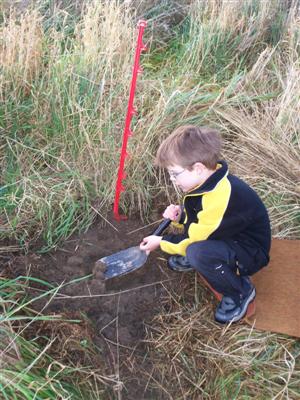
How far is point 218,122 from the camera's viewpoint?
2.96 metres

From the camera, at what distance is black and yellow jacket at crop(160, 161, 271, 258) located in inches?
74.4

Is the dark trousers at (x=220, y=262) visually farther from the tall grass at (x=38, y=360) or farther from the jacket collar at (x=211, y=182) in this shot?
the tall grass at (x=38, y=360)

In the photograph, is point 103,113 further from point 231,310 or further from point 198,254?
point 231,310

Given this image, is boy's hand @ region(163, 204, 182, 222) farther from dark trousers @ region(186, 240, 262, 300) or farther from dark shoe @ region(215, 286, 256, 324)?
dark shoe @ region(215, 286, 256, 324)

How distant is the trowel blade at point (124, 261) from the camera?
2240 millimetres

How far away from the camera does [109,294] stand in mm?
2236

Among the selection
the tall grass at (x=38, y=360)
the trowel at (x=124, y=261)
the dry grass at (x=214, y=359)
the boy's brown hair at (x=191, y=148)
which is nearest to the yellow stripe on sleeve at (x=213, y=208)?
the boy's brown hair at (x=191, y=148)

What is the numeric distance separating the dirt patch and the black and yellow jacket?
0.36 meters

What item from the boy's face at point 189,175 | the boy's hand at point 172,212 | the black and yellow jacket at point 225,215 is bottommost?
the boy's hand at point 172,212

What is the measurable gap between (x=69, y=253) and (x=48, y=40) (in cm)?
155

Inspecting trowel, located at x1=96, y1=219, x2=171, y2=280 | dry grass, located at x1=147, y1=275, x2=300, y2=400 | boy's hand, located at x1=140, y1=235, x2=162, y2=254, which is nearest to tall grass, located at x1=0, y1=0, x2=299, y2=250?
trowel, located at x1=96, y1=219, x2=171, y2=280

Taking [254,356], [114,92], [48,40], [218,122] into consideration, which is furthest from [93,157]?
[254,356]

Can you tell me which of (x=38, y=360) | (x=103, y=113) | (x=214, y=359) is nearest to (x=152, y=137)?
(x=103, y=113)

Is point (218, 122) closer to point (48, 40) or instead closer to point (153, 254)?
point (153, 254)
